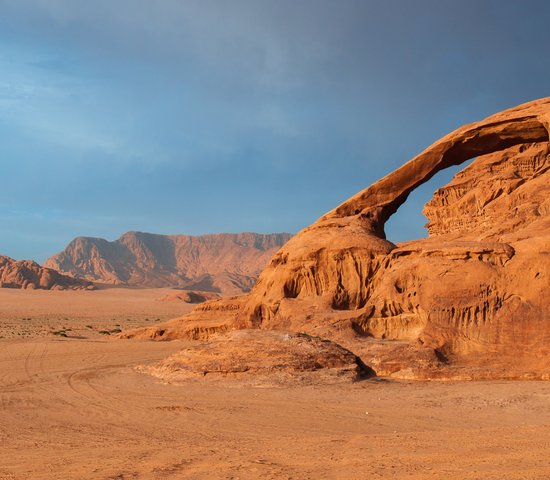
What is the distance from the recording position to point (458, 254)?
51.1ft

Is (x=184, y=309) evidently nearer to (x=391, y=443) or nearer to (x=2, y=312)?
(x=2, y=312)

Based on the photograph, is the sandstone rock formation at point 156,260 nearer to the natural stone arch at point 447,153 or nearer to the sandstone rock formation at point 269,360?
the natural stone arch at point 447,153

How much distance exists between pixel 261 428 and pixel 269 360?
4.70 m

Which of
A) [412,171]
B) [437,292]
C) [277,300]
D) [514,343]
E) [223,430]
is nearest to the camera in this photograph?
[223,430]

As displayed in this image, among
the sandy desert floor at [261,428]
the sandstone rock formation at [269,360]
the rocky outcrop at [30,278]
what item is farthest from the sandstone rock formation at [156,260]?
the sandy desert floor at [261,428]

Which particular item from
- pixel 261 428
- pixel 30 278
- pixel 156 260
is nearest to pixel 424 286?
pixel 261 428

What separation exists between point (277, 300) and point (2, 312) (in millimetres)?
44241

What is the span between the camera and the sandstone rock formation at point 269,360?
13.5 metres

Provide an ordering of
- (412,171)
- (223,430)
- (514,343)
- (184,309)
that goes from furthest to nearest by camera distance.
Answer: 1. (184,309)
2. (412,171)
3. (514,343)
4. (223,430)

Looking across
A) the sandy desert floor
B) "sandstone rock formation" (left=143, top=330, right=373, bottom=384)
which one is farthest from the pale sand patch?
the sandy desert floor

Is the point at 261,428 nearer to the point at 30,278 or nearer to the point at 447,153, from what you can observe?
the point at 447,153

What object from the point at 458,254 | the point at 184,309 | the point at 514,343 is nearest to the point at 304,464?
the point at 514,343

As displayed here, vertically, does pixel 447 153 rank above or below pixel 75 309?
above

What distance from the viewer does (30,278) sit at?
94.6m
